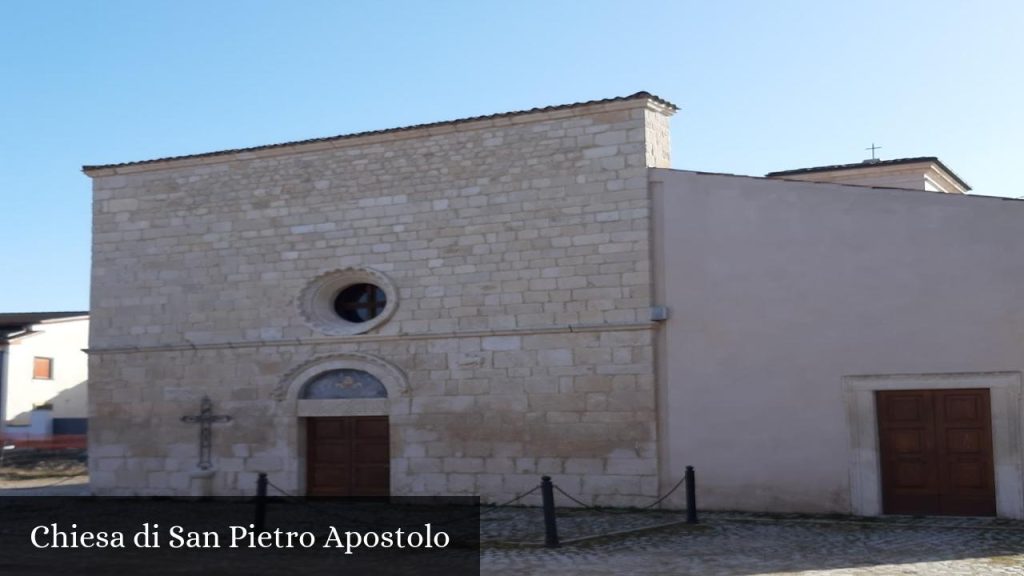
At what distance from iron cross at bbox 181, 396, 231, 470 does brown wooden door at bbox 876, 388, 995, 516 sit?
923 centimetres

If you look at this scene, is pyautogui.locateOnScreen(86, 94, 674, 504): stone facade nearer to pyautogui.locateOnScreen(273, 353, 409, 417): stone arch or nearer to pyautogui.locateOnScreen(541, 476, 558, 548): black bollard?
pyautogui.locateOnScreen(273, 353, 409, 417): stone arch

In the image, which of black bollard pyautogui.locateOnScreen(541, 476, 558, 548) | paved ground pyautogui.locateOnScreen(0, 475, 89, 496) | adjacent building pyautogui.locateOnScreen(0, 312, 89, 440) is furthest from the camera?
adjacent building pyautogui.locateOnScreen(0, 312, 89, 440)

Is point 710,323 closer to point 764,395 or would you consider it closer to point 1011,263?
point 764,395

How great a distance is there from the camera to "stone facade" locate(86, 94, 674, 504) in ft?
45.7

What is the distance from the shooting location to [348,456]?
1535cm

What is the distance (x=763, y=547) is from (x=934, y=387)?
3377mm

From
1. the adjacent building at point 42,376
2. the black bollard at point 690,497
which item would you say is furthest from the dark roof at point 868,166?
the adjacent building at point 42,376

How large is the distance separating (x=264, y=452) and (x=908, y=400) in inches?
347

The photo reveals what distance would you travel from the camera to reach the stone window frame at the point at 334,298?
49.5ft

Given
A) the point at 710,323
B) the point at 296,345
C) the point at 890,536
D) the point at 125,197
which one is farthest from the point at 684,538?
the point at 125,197

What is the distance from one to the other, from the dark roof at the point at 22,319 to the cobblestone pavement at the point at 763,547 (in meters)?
20.8

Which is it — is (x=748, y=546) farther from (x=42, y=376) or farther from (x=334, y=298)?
(x=42, y=376)

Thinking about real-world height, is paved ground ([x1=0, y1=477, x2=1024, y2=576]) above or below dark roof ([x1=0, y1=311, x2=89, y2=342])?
below

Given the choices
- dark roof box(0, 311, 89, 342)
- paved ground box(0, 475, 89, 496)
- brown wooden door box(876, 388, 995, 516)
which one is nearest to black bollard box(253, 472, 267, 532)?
paved ground box(0, 475, 89, 496)
